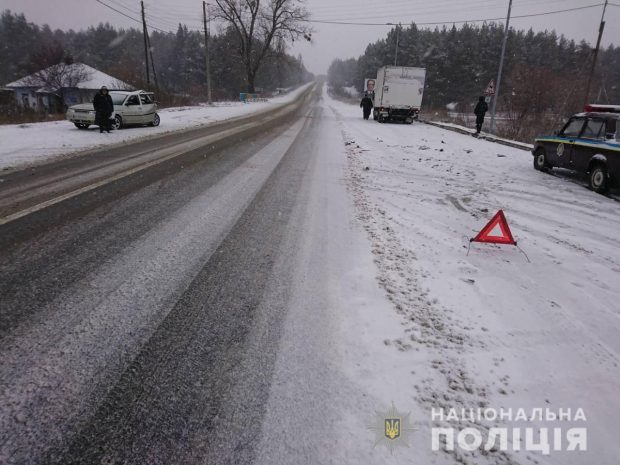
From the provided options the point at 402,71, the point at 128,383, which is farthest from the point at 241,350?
the point at 402,71

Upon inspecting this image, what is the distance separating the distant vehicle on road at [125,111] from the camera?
1523cm

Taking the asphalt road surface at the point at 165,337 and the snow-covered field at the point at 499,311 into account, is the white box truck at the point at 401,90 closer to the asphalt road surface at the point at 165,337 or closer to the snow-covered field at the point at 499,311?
the snow-covered field at the point at 499,311

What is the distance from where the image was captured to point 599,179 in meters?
8.79

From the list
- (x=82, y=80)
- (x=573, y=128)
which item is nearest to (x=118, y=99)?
(x=573, y=128)

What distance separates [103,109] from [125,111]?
2.17 metres

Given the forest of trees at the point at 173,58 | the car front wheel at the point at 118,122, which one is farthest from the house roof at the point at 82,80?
the car front wheel at the point at 118,122

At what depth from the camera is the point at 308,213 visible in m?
6.03

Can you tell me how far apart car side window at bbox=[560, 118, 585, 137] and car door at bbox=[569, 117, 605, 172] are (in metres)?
0.21

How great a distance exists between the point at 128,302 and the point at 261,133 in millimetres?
14084

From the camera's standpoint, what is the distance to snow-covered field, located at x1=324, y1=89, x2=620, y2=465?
244cm

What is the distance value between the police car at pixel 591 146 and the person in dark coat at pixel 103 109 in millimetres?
15534
